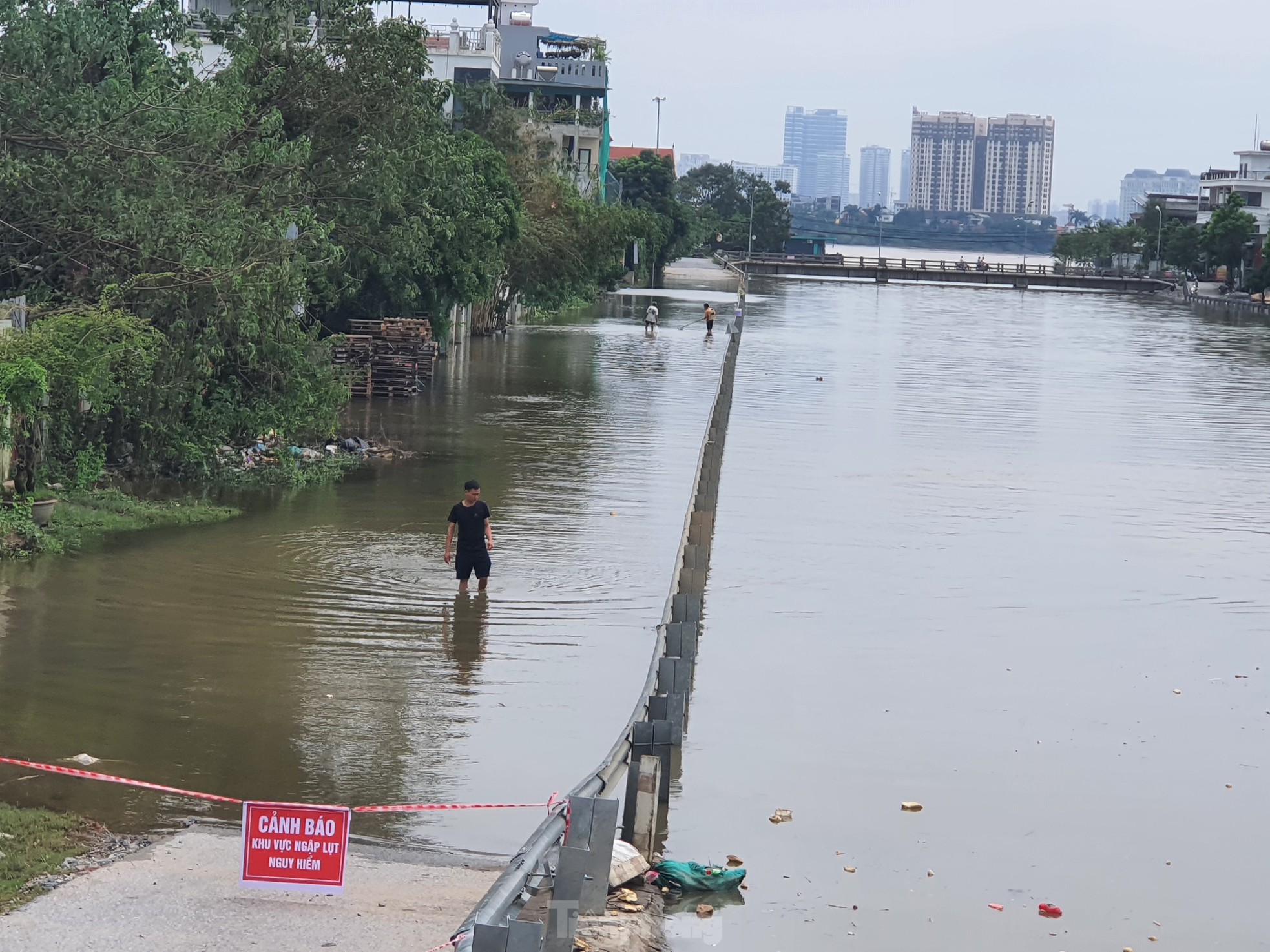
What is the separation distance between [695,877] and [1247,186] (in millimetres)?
157921

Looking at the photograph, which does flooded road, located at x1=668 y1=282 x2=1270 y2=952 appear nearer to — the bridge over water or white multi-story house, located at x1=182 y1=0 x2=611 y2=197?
white multi-story house, located at x1=182 y1=0 x2=611 y2=197

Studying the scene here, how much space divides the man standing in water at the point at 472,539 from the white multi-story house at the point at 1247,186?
140m

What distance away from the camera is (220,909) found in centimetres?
791

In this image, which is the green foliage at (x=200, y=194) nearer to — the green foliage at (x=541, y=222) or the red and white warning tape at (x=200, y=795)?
the red and white warning tape at (x=200, y=795)

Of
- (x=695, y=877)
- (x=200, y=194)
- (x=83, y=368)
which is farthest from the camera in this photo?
(x=200, y=194)

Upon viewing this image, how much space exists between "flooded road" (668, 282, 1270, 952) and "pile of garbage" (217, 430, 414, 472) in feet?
19.6

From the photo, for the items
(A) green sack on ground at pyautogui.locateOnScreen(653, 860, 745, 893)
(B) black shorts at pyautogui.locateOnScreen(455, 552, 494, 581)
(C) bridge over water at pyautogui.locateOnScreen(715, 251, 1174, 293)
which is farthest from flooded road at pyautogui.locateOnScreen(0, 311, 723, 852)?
(C) bridge over water at pyautogui.locateOnScreen(715, 251, 1174, 293)

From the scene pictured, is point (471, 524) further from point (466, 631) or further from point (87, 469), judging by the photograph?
point (87, 469)

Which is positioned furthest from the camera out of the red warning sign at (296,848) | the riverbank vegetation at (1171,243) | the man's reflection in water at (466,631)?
the riverbank vegetation at (1171,243)

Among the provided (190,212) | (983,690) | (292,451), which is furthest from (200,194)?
(983,690)

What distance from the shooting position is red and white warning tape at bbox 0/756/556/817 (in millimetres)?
9875

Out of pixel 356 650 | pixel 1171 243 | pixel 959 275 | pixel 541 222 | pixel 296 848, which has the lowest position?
pixel 356 650

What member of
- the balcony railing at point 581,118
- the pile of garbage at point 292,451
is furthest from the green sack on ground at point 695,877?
the balcony railing at point 581,118

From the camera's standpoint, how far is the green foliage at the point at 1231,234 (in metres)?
123
